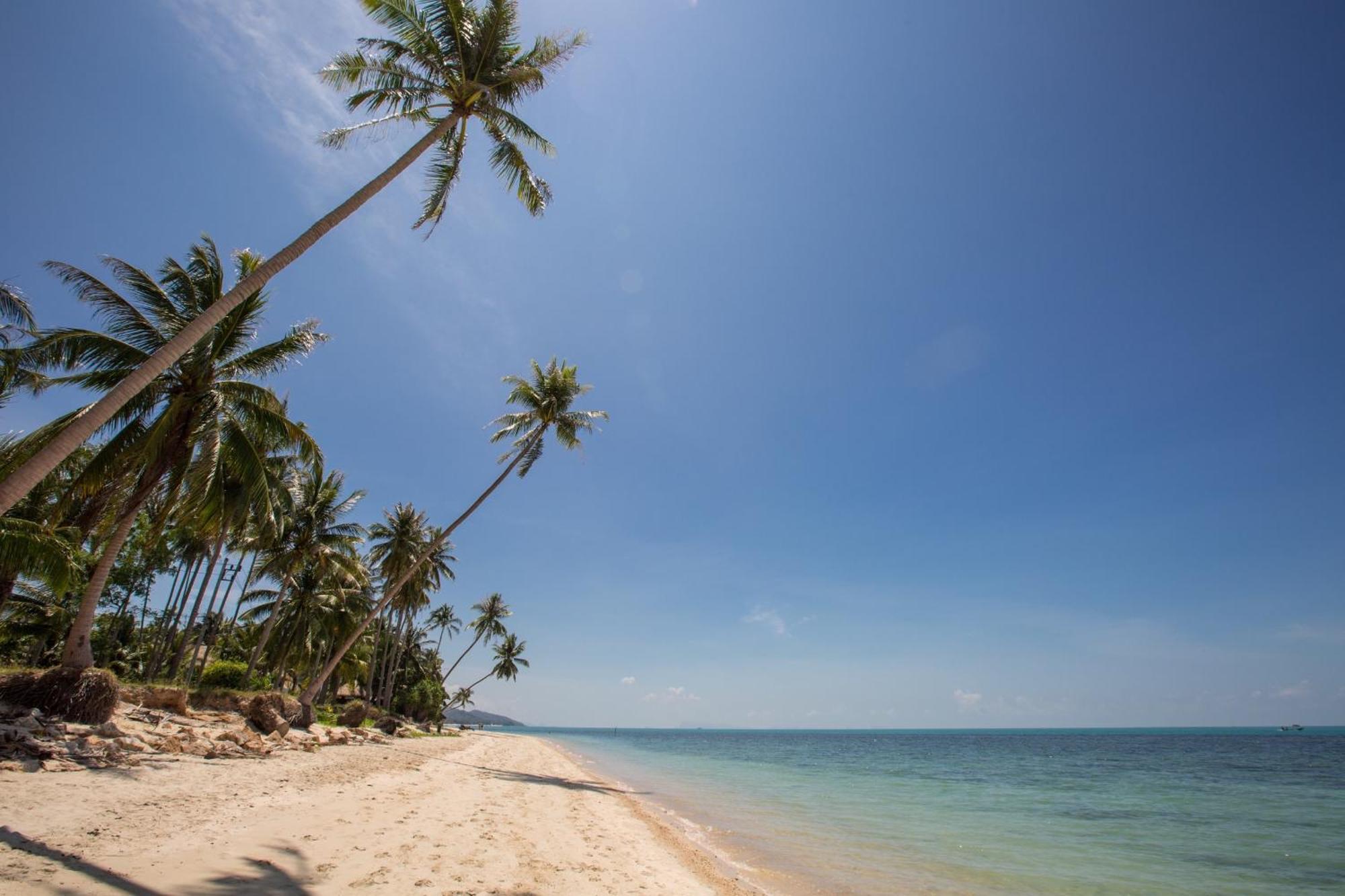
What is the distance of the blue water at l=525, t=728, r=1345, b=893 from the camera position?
34.0 ft

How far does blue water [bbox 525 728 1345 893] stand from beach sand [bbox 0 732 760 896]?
10.6 feet

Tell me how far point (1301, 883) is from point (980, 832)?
19.4 ft

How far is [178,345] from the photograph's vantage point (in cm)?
752

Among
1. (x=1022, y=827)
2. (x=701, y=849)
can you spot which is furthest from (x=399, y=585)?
(x=1022, y=827)

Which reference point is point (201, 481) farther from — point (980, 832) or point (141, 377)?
point (980, 832)

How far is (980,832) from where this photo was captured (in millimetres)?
14562

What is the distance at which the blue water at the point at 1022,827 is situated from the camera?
408 inches

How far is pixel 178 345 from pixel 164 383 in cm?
697

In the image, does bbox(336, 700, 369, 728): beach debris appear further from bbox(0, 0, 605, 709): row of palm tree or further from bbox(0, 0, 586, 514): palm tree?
bbox(0, 0, 586, 514): palm tree

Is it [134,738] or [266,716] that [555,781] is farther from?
[134,738]

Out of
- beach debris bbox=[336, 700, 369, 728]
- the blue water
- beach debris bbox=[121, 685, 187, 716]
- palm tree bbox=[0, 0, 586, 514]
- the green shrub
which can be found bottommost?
the blue water

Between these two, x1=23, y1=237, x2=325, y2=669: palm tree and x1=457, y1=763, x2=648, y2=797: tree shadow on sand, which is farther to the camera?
x1=457, y1=763, x2=648, y2=797: tree shadow on sand

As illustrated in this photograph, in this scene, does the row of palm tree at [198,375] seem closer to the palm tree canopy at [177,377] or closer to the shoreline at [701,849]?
the palm tree canopy at [177,377]

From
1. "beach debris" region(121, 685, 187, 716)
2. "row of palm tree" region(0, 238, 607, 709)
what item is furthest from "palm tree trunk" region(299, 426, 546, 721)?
"beach debris" region(121, 685, 187, 716)
